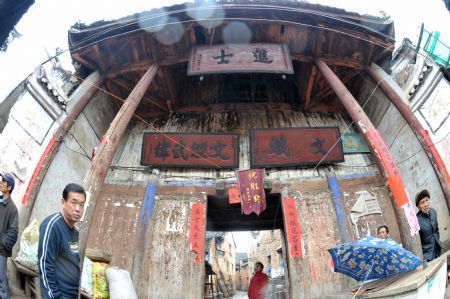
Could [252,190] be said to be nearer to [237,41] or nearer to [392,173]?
[392,173]

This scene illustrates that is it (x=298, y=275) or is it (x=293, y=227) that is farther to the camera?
(x=293, y=227)

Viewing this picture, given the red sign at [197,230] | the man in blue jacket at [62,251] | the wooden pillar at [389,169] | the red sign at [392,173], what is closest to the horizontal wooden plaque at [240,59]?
the wooden pillar at [389,169]

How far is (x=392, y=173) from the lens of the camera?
5.82m

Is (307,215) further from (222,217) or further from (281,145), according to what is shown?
(222,217)

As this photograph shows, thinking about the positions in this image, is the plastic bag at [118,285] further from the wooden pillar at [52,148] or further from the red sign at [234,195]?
the red sign at [234,195]

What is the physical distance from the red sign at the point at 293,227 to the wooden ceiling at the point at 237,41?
328 centimetres

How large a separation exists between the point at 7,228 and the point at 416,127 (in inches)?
307

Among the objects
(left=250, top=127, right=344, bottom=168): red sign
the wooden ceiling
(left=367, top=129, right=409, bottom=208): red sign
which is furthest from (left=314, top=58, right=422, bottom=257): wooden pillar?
the wooden ceiling

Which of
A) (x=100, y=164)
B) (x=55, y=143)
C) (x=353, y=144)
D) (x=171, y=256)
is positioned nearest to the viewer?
(x=100, y=164)

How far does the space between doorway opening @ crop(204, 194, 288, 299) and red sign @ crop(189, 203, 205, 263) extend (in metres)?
0.59

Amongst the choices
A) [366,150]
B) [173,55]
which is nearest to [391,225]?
[366,150]

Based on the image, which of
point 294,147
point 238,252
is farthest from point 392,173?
point 238,252

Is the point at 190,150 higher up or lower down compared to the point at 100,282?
higher up

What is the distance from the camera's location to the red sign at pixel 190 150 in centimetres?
802
